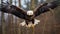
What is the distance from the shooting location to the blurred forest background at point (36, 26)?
3.46 meters

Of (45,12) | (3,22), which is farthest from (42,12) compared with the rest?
(3,22)

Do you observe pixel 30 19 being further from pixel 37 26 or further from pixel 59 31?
pixel 59 31

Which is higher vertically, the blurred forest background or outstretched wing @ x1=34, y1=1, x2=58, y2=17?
outstretched wing @ x1=34, y1=1, x2=58, y2=17

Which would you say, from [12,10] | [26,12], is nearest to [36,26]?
[26,12]

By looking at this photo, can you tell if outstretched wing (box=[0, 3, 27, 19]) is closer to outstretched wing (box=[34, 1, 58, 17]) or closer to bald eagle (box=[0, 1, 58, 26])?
bald eagle (box=[0, 1, 58, 26])

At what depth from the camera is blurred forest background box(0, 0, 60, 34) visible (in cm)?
346

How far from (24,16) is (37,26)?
0.21 meters

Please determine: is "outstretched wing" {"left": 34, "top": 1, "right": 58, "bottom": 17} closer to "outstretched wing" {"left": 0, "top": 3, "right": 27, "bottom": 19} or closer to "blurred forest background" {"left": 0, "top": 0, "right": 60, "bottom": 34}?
"blurred forest background" {"left": 0, "top": 0, "right": 60, "bottom": 34}

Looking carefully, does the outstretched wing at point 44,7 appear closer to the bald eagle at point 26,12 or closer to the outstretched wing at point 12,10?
the bald eagle at point 26,12

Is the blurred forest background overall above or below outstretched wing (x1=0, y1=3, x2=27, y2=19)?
below

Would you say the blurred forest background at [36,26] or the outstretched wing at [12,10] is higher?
the outstretched wing at [12,10]

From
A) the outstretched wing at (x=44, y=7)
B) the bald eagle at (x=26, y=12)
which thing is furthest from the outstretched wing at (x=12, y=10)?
the outstretched wing at (x=44, y=7)

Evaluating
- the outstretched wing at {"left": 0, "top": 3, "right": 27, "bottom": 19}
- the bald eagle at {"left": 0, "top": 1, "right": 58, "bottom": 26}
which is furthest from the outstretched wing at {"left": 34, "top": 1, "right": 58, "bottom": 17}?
the outstretched wing at {"left": 0, "top": 3, "right": 27, "bottom": 19}

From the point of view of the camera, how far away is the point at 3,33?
3.48m
